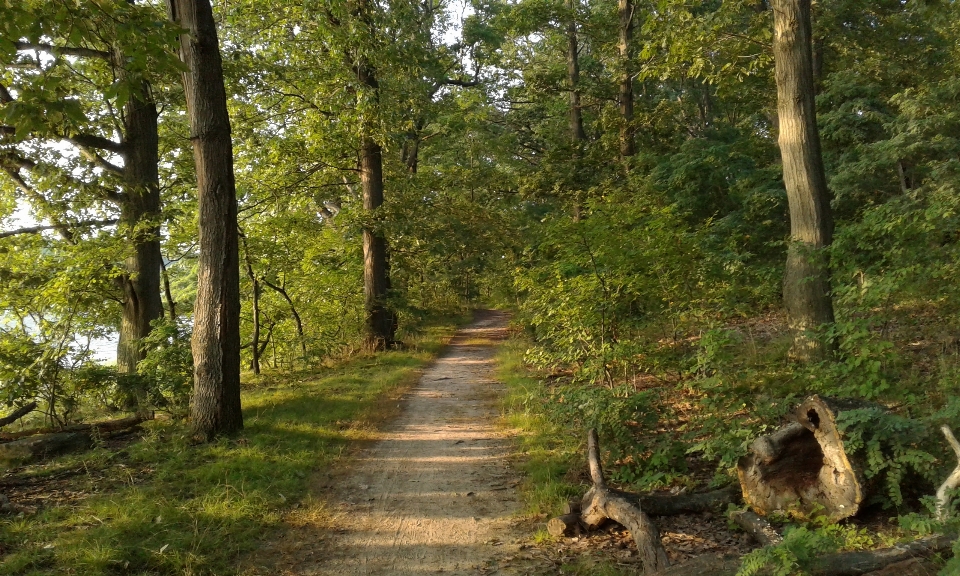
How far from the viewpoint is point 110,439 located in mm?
7469

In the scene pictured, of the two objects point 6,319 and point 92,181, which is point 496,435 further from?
point 6,319

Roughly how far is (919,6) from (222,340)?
12.9 m

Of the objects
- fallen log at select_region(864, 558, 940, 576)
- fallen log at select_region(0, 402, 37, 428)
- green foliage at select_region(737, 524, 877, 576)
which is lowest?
fallen log at select_region(864, 558, 940, 576)

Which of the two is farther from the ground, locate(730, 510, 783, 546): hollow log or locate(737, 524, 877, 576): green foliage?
locate(737, 524, 877, 576): green foliage

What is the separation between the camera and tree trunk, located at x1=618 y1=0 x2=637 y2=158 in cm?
1519

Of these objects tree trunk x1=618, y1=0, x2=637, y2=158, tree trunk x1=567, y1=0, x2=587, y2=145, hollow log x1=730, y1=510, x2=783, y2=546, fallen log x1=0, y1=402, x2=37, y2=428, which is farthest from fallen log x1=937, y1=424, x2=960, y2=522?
tree trunk x1=567, y1=0, x2=587, y2=145

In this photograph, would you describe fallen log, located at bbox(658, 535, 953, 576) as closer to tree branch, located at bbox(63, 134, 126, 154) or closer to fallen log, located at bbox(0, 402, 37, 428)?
fallen log, located at bbox(0, 402, 37, 428)

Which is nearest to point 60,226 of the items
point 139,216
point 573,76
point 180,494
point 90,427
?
point 139,216

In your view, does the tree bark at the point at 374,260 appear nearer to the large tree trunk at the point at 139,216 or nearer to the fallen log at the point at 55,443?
the large tree trunk at the point at 139,216

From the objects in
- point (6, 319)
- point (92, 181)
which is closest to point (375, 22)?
point (92, 181)

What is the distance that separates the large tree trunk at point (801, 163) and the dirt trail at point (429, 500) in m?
4.38

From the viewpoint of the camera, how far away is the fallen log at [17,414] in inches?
275

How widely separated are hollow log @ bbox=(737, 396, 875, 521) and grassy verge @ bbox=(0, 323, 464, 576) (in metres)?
4.13

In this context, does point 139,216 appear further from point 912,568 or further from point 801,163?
point 912,568
